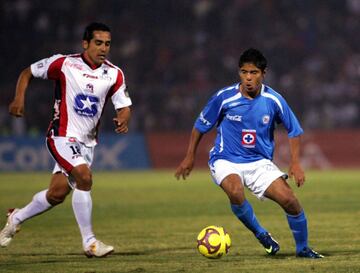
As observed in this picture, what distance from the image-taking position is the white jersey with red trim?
9.12m

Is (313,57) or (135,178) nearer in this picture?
(135,178)

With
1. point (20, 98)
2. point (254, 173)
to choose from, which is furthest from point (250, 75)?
point (20, 98)

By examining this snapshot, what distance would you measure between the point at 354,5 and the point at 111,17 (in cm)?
814

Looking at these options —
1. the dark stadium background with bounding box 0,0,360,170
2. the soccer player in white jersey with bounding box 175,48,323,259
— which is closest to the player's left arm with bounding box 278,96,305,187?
the soccer player in white jersey with bounding box 175,48,323,259

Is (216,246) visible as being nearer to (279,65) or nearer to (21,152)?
(21,152)

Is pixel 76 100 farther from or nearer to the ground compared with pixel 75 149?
farther from the ground

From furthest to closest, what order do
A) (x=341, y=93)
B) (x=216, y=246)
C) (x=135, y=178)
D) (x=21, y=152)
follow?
(x=341, y=93) < (x=21, y=152) < (x=135, y=178) < (x=216, y=246)

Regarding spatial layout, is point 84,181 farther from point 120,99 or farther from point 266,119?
point 266,119

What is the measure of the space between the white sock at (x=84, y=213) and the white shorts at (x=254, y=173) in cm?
125

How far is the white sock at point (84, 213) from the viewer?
28.6 feet

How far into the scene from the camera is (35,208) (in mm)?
9281

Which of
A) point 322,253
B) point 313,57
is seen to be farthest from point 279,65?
point 322,253

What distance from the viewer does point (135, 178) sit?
23.4 m

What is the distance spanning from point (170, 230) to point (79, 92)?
3.17 metres
